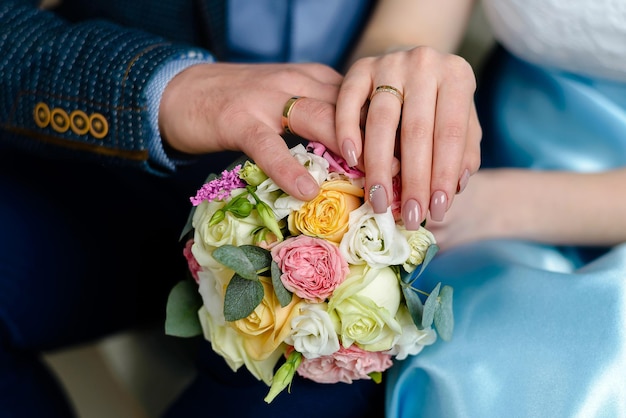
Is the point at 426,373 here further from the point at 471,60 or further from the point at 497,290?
the point at 471,60

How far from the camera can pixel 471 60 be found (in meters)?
1.17

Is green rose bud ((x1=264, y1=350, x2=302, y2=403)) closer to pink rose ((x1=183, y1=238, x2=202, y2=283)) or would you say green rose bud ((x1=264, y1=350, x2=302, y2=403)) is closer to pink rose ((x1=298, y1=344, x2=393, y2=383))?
pink rose ((x1=298, y1=344, x2=393, y2=383))

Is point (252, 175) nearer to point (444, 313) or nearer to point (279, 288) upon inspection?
point (279, 288)

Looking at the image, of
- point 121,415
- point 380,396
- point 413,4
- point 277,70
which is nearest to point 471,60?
point 413,4

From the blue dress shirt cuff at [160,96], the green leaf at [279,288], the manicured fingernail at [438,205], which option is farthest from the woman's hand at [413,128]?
the blue dress shirt cuff at [160,96]

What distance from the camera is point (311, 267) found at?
1.88ft

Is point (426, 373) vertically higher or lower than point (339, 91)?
lower

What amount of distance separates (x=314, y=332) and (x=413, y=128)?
8.8 inches

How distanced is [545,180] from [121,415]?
1.01 metres

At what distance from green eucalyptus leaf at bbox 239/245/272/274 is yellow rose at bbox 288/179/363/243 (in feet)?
0.11

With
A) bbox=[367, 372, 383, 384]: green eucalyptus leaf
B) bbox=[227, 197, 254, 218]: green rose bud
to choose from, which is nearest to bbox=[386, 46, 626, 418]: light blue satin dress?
bbox=[367, 372, 383, 384]: green eucalyptus leaf

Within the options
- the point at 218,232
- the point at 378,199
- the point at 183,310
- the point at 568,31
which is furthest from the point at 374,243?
the point at 568,31

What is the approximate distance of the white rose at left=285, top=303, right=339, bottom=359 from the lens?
0.59m

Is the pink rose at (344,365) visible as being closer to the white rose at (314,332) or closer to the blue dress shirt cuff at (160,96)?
the white rose at (314,332)
